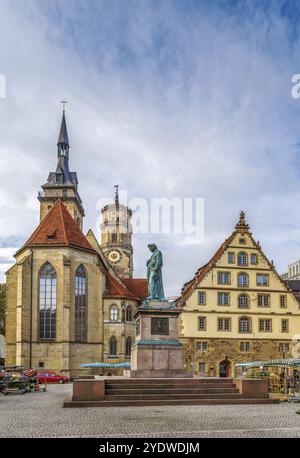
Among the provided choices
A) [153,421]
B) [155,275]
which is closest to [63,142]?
[155,275]

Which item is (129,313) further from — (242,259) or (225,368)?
(242,259)

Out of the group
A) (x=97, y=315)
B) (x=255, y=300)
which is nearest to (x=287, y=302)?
(x=255, y=300)

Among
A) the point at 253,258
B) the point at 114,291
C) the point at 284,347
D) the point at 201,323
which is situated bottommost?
the point at 284,347

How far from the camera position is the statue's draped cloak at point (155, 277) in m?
22.8

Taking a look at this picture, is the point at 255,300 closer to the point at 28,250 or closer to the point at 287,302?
the point at 287,302

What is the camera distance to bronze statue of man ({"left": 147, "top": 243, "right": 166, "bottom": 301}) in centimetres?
2281

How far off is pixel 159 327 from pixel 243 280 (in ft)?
80.8

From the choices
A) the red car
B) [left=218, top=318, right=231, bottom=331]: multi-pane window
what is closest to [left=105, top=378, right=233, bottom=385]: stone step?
the red car

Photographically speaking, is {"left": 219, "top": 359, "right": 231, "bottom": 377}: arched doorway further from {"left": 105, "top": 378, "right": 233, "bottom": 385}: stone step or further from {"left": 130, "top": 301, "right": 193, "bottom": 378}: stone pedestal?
{"left": 105, "top": 378, "right": 233, "bottom": 385}: stone step

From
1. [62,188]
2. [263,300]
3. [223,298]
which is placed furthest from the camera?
[62,188]

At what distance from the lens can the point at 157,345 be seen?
21562 mm

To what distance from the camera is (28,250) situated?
47.2 m

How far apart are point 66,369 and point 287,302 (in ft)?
65.9
